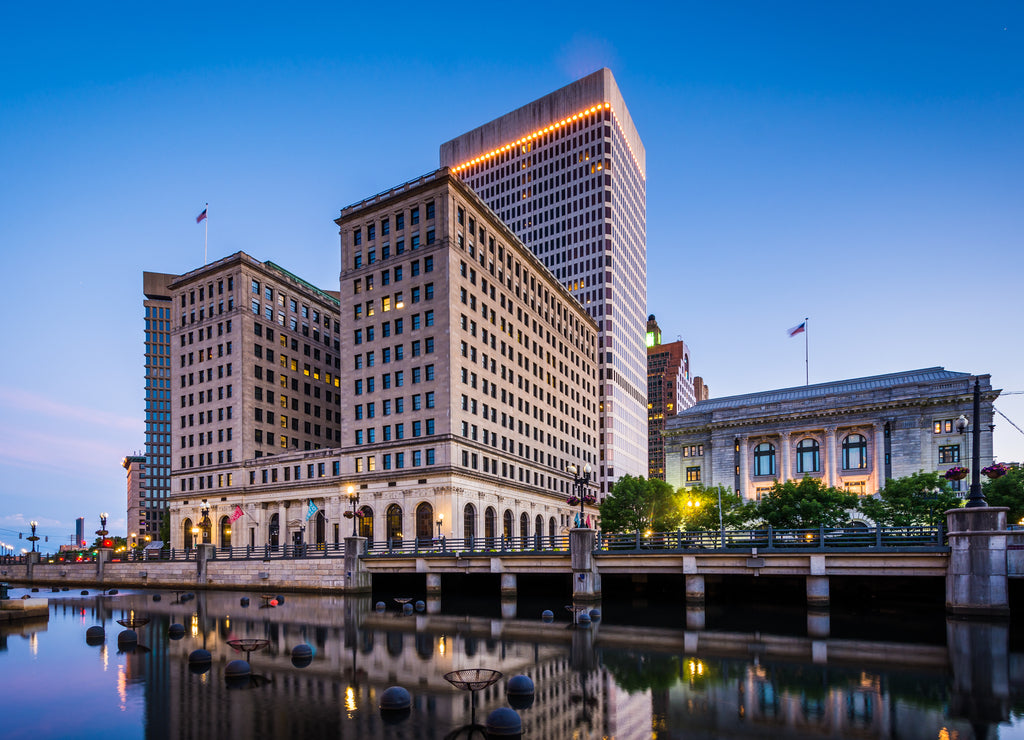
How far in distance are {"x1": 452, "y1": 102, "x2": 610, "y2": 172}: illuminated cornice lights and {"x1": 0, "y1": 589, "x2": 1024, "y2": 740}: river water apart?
13108 centimetres

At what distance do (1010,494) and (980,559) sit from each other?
34.9 metres

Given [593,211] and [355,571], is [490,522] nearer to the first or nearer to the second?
[355,571]

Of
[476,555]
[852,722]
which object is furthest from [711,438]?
[852,722]

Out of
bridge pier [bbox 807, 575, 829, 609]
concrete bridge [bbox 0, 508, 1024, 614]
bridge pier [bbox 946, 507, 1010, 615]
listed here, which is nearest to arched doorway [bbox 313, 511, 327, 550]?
concrete bridge [bbox 0, 508, 1024, 614]

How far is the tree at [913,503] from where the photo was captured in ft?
200

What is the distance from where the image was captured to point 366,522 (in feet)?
257

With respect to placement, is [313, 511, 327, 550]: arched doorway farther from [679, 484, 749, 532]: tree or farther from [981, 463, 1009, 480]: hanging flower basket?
[981, 463, 1009, 480]: hanging flower basket

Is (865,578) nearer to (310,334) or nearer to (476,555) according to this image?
(476,555)

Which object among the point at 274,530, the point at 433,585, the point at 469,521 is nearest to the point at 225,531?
the point at 274,530

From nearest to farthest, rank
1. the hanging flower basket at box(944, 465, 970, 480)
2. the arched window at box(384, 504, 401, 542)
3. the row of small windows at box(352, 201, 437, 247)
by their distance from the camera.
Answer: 1. the hanging flower basket at box(944, 465, 970, 480)
2. the arched window at box(384, 504, 401, 542)
3. the row of small windows at box(352, 201, 437, 247)

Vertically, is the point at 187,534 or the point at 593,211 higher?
the point at 593,211

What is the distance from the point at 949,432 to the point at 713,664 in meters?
79.3

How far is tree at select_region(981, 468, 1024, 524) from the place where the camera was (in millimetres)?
61344

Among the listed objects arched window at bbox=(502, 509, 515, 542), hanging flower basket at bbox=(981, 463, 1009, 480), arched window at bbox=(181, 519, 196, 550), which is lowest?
arched window at bbox=(181, 519, 196, 550)
